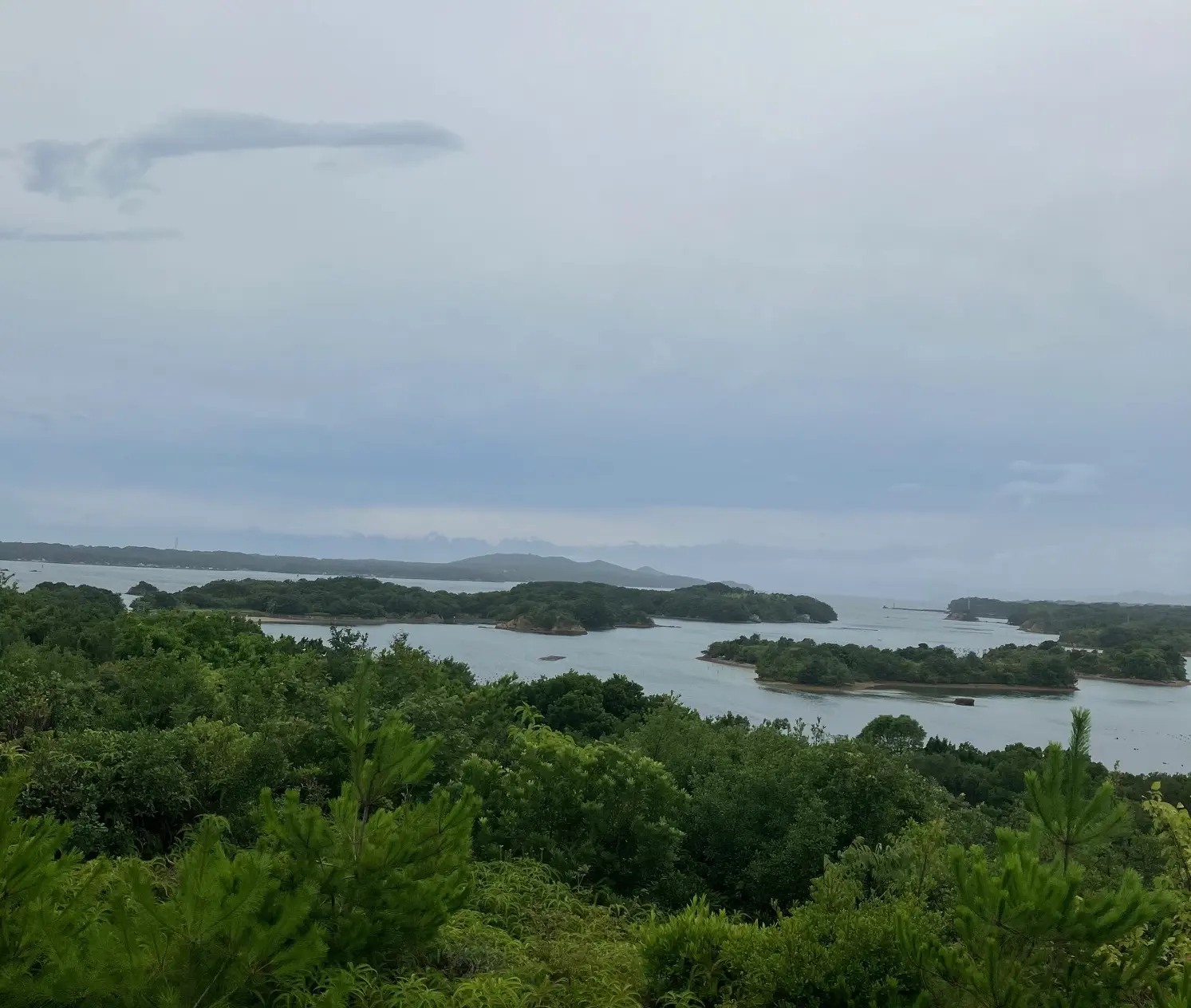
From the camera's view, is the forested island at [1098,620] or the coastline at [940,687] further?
the forested island at [1098,620]

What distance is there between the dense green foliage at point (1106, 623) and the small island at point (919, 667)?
3.89ft

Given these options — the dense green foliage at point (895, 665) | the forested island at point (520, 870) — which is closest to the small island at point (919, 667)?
the dense green foliage at point (895, 665)

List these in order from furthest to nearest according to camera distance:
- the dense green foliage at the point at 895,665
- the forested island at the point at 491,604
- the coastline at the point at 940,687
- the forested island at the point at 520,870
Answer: the forested island at the point at 491,604 → the coastline at the point at 940,687 → the dense green foliage at the point at 895,665 → the forested island at the point at 520,870

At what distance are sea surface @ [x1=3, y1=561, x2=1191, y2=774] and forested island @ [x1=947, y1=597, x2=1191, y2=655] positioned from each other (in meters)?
6.87

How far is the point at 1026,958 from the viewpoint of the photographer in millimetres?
3326

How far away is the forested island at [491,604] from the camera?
3709cm

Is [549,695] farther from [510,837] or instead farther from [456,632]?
[456,632]

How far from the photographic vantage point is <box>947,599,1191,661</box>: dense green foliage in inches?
1734

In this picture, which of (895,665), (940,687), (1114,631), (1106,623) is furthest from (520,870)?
(1106,623)

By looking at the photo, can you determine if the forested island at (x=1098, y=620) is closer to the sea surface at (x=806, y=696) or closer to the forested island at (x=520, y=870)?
the sea surface at (x=806, y=696)

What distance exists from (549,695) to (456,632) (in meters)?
20.0

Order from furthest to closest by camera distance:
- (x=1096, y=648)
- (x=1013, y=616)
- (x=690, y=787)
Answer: (x=1013, y=616) → (x=1096, y=648) → (x=690, y=787)

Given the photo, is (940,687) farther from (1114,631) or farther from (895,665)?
(1114,631)

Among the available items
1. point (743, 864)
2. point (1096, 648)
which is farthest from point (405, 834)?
point (1096, 648)
